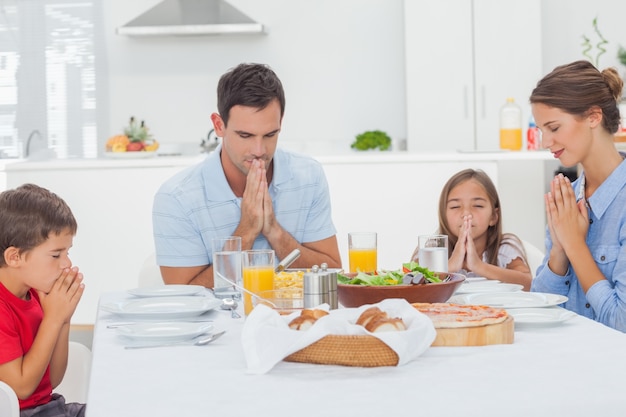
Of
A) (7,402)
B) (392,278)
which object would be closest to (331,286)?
(392,278)

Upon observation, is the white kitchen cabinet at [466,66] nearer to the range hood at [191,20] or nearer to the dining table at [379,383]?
the range hood at [191,20]

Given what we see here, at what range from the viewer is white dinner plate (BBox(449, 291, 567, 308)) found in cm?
186

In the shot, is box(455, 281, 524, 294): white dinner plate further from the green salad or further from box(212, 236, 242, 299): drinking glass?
box(212, 236, 242, 299): drinking glass

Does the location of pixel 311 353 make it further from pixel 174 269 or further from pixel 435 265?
pixel 174 269

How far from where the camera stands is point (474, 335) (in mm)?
1508

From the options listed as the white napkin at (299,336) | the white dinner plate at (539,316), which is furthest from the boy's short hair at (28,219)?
the white dinner plate at (539,316)

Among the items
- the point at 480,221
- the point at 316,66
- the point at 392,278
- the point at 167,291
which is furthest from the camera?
the point at 316,66

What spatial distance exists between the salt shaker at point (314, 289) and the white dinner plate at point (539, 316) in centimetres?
36

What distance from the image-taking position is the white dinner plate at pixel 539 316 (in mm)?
1669

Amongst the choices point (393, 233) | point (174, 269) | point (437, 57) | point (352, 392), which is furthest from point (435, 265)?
point (437, 57)

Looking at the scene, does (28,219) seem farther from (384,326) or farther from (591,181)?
(591,181)

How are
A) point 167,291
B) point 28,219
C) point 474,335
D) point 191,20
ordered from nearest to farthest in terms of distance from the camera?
point 474,335 → point 28,219 → point 167,291 → point 191,20

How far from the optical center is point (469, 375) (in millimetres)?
1316

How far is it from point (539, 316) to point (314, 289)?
1.41 ft
